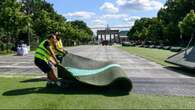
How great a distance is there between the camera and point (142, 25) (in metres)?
157

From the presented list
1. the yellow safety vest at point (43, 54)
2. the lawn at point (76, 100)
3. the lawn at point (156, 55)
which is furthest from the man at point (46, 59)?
the lawn at point (156, 55)

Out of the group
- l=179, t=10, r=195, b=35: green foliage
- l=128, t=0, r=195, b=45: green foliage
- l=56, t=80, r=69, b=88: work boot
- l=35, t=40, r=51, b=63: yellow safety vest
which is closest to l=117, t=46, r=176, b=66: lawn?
l=56, t=80, r=69, b=88: work boot

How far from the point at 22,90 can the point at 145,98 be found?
3.93m

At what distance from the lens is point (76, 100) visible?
11.4 metres

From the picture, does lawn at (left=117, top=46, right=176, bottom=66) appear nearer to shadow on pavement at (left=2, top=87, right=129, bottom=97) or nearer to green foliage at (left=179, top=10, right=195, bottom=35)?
green foliage at (left=179, top=10, right=195, bottom=35)

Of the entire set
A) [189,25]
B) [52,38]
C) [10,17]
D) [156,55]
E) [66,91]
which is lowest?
[156,55]

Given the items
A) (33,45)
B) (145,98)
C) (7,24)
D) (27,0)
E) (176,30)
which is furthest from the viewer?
(27,0)

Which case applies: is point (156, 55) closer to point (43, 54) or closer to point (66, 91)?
point (43, 54)

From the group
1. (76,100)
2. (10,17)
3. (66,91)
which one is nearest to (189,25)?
(10,17)

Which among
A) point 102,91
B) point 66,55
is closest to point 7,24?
point 66,55

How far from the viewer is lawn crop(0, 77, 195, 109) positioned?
34.9ft

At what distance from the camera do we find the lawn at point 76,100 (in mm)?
10625

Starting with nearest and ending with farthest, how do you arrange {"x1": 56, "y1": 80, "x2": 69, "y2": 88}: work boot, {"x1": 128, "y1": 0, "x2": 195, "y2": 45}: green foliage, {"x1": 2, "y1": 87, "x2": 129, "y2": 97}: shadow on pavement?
{"x1": 2, "y1": 87, "x2": 129, "y2": 97}: shadow on pavement, {"x1": 56, "y1": 80, "x2": 69, "y2": 88}: work boot, {"x1": 128, "y1": 0, "x2": 195, "y2": 45}: green foliage

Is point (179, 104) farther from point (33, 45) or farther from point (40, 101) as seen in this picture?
point (33, 45)
